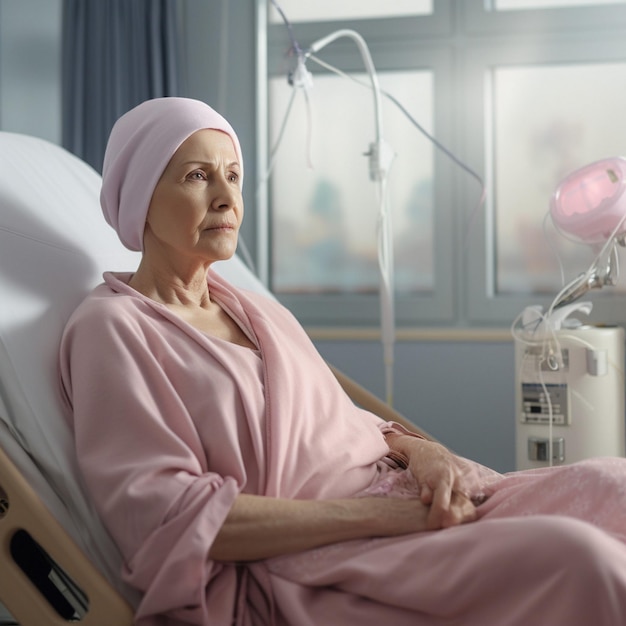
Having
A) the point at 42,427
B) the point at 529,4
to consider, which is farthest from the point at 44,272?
the point at 529,4

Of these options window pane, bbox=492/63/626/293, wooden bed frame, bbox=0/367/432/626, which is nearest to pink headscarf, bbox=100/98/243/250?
wooden bed frame, bbox=0/367/432/626

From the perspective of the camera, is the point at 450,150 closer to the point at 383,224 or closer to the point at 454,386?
the point at 383,224

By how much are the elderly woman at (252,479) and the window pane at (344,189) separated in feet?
4.85

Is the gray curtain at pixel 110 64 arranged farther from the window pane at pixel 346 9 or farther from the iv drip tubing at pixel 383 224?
the iv drip tubing at pixel 383 224

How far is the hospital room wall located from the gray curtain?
0.09m

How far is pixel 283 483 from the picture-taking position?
48.9 inches

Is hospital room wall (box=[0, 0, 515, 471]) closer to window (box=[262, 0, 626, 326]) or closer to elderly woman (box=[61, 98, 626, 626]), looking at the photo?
window (box=[262, 0, 626, 326])

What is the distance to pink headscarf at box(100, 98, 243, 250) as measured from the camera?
138cm

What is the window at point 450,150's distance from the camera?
2734mm

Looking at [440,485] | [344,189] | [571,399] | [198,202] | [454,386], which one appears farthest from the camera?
[344,189]

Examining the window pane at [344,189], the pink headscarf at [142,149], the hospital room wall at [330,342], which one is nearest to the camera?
the pink headscarf at [142,149]

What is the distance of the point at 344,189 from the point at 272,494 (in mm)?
1857

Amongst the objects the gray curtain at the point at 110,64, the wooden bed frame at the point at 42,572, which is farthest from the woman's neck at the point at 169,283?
the gray curtain at the point at 110,64

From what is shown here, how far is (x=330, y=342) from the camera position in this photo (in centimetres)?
284
